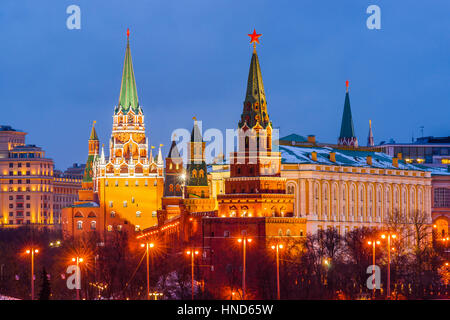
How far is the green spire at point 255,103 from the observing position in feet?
550

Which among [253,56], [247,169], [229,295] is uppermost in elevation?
[253,56]

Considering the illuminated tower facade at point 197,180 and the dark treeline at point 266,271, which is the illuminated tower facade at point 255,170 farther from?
the illuminated tower facade at point 197,180

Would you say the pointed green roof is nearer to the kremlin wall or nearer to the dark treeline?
the kremlin wall

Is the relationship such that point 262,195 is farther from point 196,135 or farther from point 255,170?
point 196,135

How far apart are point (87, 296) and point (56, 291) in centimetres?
1183

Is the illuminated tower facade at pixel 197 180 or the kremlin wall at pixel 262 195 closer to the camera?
the kremlin wall at pixel 262 195

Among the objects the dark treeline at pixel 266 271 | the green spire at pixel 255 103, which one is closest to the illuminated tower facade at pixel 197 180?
the dark treeline at pixel 266 271

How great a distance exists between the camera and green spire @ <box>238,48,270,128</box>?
168 meters

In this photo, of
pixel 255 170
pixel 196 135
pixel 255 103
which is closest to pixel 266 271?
pixel 255 170

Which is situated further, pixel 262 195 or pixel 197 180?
pixel 197 180

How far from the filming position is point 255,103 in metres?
168

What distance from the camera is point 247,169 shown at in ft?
545
